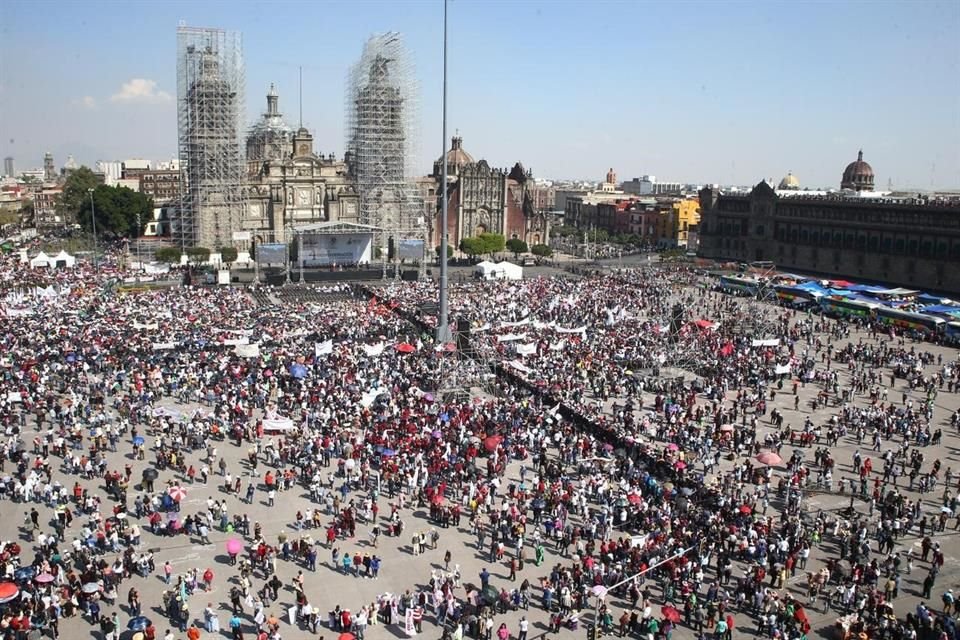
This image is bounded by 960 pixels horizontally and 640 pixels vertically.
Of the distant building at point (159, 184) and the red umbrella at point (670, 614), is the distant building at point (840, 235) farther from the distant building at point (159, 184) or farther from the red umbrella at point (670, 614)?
the distant building at point (159, 184)

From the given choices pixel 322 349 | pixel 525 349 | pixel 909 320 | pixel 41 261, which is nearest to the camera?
pixel 322 349

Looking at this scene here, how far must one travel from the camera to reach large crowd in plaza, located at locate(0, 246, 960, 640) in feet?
57.1

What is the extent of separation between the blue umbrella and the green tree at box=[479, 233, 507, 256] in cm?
5202

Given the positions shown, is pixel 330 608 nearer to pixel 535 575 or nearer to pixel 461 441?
pixel 535 575

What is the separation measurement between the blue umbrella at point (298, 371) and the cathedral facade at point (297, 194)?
46.8 meters

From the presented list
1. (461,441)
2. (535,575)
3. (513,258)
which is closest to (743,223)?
(513,258)

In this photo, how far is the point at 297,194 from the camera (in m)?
81.9

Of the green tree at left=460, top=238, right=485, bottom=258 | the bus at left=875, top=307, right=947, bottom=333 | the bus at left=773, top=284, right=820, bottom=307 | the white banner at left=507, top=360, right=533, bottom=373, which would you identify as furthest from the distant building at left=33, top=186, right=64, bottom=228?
the bus at left=875, top=307, right=947, bottom=333

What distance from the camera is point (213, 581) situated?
60.5 ft

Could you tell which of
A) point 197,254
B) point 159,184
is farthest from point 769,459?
point 159,184

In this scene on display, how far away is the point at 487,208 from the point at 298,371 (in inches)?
2579

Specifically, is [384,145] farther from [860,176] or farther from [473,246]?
[860,176]

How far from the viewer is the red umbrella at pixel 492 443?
82.6 ft

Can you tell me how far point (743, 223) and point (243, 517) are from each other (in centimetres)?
7815
